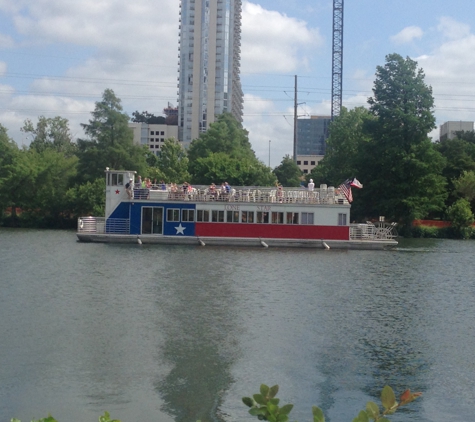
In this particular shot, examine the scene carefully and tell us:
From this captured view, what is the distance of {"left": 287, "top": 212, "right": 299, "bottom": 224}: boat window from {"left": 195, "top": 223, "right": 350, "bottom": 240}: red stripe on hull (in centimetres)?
27

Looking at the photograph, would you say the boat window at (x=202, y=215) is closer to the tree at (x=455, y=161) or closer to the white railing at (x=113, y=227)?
the white railing at (x=113, y=227)

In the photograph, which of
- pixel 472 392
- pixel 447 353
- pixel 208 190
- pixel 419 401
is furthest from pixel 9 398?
pixel 208 190

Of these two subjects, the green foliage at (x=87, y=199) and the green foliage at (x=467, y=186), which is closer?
the green foliage at (x=87, y=199)

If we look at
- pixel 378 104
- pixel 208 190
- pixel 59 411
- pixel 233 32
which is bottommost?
pixel 59 411

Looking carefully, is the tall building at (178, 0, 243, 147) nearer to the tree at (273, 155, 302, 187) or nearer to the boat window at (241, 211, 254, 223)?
the tree at (273, 155, 302, 187)

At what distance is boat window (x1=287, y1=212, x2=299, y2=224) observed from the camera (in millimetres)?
47344

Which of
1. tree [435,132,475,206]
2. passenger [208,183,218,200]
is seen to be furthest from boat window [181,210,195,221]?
tree [435,132,475,206]

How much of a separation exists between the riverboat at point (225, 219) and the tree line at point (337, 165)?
1876 centimetres

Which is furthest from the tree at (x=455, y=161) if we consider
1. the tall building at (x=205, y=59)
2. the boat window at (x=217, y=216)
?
the tall building at (x=205, y=59)

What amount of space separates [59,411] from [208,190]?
35.2m

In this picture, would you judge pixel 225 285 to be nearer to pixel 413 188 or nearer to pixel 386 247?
pixel 386 247

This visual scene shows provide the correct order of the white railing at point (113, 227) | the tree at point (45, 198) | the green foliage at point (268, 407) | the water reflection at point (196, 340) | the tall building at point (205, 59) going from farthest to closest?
the tall building at point (205, 59) < the tree at point (45, 198) < the white railing at point (113, 227) < the water reflection at point (196, 340) < the green foliage at point (268, 407)

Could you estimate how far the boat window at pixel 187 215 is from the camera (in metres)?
47.5

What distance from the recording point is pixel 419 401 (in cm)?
1492
